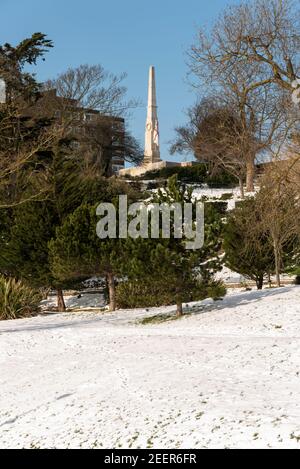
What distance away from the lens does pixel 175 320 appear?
14.0 m

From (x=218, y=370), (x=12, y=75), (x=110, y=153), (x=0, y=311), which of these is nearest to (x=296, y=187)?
(x=218, y=370)

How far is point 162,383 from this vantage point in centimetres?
817

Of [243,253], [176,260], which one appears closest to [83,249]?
[176,260]


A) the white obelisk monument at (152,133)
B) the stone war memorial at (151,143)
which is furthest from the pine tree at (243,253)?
the white obelisk monument at (152,133)

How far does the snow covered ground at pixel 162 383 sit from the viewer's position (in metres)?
6.36

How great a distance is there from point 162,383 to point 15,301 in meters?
11.3

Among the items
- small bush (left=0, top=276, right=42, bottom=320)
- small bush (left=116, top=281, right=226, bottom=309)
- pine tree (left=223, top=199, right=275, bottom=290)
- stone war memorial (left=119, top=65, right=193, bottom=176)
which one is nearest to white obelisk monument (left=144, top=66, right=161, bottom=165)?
stone war memorial (left=119, top=65, right=193, bottom=176)

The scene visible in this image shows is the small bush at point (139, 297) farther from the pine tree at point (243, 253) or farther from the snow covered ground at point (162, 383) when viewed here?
the snow covered ground at point (162, 383)

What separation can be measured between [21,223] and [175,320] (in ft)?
27.9

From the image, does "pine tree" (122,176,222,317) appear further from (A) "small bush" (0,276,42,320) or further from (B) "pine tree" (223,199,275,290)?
(B) "pine tree" (223,199,275,290)

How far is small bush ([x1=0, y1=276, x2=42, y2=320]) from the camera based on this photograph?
18281 mm

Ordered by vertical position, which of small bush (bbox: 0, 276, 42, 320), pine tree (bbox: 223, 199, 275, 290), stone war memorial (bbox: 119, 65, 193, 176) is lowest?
small bush (bbox: 0, 276, 42, 320)

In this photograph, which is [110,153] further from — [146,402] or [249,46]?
[146,402]

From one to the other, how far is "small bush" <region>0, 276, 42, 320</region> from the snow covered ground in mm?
4371
